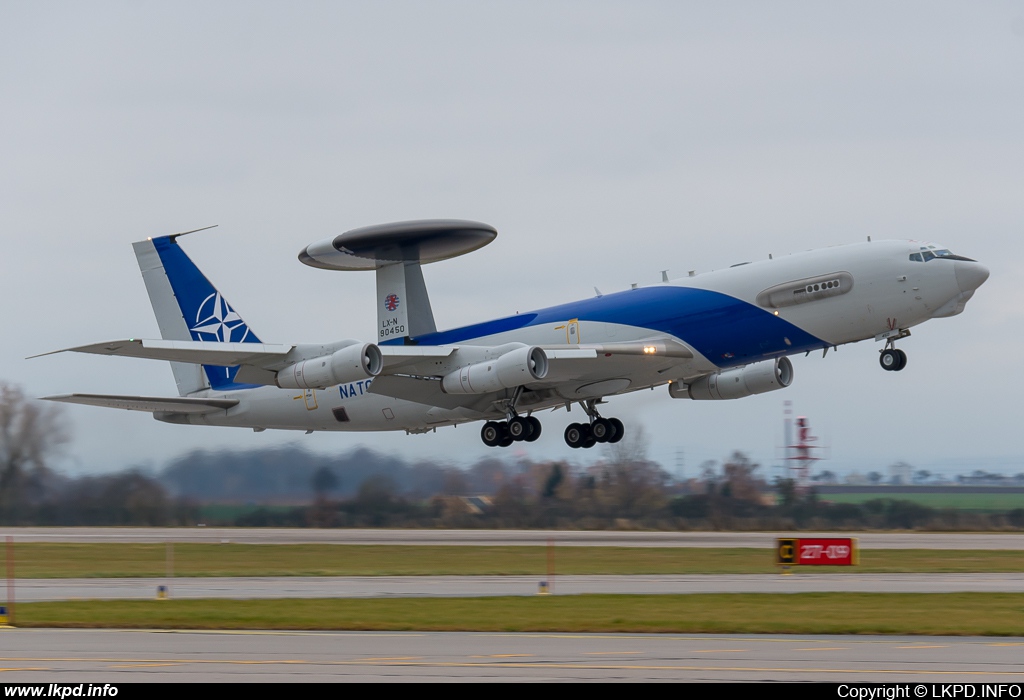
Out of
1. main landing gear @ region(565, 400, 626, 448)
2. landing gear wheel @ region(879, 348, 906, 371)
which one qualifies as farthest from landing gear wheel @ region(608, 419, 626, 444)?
landing gear wheel @ region(879, 348, 906, 371)

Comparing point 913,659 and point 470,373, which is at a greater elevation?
point 470,373

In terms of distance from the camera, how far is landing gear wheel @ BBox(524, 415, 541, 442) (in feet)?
125

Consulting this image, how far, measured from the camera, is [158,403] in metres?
41.6

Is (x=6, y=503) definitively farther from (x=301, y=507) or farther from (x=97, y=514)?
(x=301, y=507)

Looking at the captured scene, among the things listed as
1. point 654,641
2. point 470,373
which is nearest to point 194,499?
point 470,373

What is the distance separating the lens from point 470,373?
35844 millimetres

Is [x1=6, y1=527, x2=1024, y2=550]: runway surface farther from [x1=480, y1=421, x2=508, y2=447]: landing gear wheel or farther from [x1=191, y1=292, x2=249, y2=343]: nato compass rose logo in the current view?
[x1=191, y1=292, x2=249, y2=343]: nato compass rose logo

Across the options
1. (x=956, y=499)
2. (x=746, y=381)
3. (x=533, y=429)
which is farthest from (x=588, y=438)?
(x=956, y=499)

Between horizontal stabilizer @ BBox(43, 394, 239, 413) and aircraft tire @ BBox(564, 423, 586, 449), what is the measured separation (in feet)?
38.6

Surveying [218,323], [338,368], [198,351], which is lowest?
[338,368]

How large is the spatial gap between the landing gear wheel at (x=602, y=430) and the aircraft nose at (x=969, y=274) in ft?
41.3

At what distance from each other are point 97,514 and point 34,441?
366 centimetres

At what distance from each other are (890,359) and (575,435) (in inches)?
439

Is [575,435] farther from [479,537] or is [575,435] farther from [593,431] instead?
[479,537]
